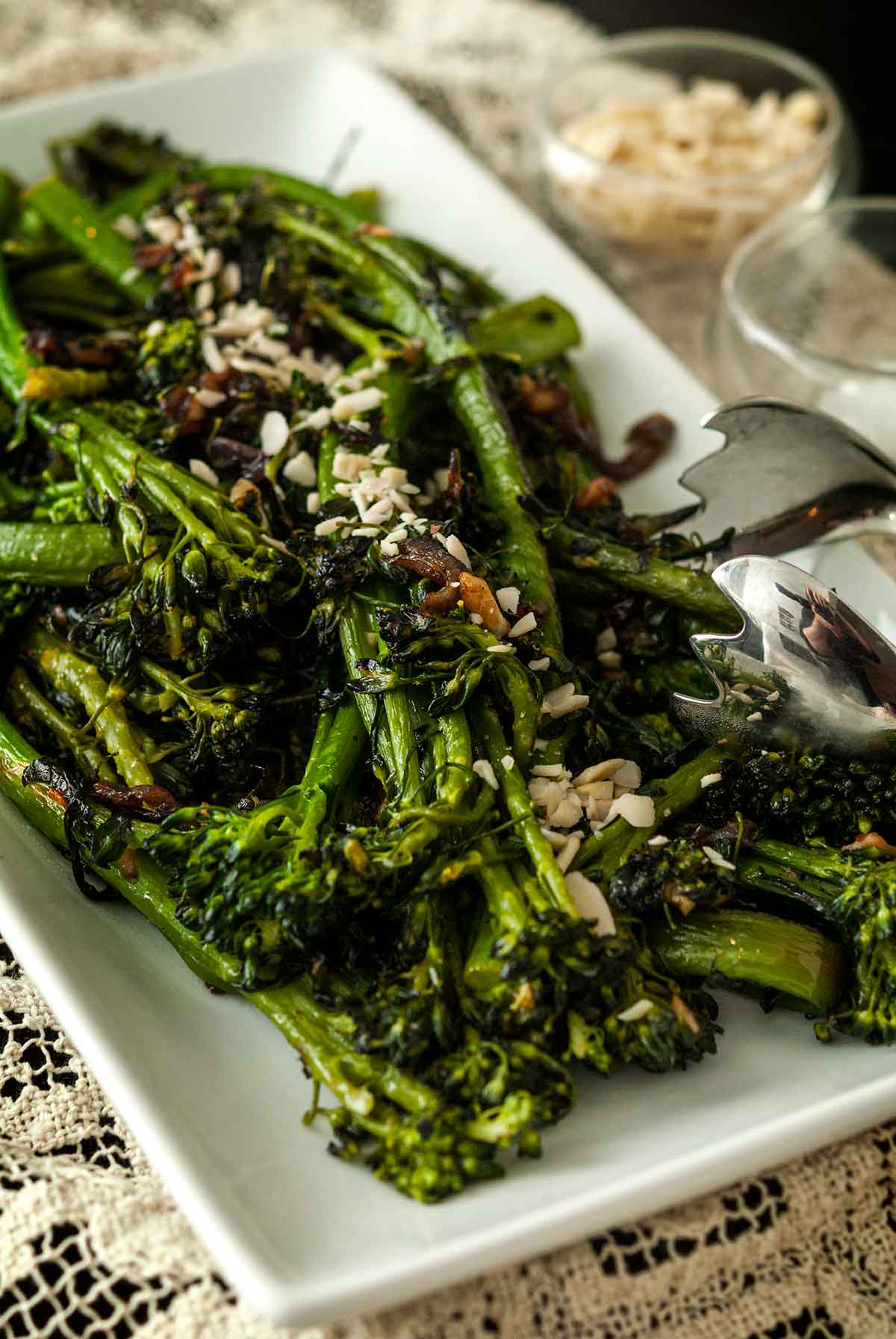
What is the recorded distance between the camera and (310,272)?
352 cm

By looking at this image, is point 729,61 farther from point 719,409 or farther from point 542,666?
point 542,666

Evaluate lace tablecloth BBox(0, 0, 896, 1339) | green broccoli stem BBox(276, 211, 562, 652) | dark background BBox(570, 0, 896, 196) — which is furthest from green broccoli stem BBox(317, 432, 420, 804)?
dark background BBox(570, 0, 896, 196)

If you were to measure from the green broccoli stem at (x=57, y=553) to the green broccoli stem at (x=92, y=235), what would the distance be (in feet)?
3.09

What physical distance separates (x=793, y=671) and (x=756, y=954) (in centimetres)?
57

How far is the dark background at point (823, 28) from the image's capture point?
6.18 meters

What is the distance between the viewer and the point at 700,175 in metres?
4.35

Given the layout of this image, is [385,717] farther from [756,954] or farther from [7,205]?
[7,205]

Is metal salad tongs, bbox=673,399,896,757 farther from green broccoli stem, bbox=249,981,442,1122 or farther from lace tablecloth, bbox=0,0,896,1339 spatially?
green broccoli stem, bbox=249,981,442,1122

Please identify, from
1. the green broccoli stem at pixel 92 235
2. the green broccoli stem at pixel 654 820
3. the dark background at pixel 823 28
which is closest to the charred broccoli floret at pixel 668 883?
the green broccoli stem at pixel 654 820

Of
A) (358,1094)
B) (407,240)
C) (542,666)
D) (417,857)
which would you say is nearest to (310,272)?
(407,240)

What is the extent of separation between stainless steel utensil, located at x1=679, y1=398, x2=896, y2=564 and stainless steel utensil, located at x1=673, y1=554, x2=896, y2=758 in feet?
1.82

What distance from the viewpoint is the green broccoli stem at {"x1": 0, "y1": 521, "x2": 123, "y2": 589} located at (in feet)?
9.30

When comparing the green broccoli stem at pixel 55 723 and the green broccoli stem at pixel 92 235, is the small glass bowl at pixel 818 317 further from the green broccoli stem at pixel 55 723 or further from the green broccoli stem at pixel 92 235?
the green broccoli stem at pixel 55 723

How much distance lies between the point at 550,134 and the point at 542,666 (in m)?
2.69
